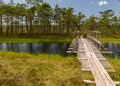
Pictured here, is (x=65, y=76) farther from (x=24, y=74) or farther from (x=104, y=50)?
(x=104, y=50)

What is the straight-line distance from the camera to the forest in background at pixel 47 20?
61.0m

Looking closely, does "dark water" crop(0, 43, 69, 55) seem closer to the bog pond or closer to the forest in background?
the bog pond

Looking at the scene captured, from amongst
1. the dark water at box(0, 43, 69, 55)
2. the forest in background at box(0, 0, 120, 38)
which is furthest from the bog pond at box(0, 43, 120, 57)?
the forest in background at box(0, 0, 120, 38)

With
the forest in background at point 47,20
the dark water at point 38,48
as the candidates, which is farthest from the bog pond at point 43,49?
the forest in background at point 47,20

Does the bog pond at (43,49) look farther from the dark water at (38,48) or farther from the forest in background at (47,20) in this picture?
the forest in background at (47,20)

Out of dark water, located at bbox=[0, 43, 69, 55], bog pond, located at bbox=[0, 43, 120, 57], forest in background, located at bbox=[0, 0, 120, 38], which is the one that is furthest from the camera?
forest in background, located at bbox=[0, 0, 120, 38]

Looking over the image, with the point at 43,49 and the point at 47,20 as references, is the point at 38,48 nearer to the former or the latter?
the point at 43,49

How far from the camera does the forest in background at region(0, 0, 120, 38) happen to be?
61031mm

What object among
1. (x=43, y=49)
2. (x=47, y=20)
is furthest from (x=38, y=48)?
(x=47, y=20)

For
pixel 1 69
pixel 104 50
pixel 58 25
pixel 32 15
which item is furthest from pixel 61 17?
pixel 1 69

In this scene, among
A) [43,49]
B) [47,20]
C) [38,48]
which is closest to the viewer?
[43,49]

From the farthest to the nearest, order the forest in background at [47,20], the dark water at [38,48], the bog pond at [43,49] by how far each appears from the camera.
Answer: the forest in background at [47,20] < the dark water at [38,48] < the bog pond at [43,49]

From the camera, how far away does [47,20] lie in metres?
64.1

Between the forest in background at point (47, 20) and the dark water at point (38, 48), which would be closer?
the dark water at point (38, 48)
